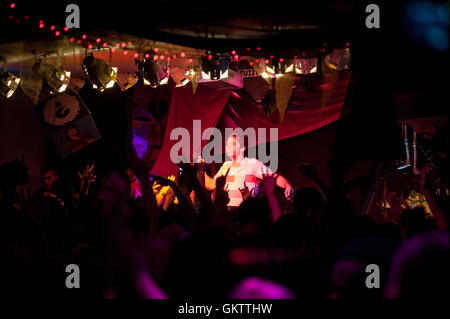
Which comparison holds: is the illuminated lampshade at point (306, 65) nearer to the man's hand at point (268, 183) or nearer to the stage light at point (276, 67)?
the stage light at point (276, 67)

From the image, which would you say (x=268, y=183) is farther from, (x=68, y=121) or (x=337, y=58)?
(x=68, y=121)

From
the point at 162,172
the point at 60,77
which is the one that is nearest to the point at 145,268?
the point at 60,77

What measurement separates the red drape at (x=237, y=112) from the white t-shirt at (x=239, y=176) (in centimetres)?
165

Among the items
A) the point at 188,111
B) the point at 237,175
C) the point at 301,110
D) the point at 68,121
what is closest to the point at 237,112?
the point at 188,111

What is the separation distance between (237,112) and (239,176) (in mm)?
2522

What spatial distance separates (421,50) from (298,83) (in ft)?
14.4

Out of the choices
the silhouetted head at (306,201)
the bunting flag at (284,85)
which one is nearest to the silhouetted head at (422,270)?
the silhouetted head at (306,201)

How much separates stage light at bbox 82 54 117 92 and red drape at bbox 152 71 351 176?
3.29 metres

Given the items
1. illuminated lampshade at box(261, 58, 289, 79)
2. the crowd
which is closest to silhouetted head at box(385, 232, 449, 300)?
the crowd

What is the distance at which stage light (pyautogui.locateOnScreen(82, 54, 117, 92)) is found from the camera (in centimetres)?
412

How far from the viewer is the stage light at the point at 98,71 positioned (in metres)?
4.12

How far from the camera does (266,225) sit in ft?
8.11

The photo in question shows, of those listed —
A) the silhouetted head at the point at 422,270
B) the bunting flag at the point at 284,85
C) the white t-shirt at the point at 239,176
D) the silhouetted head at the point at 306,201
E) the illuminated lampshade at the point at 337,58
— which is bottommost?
the silhouetted head at the point at 422,270
